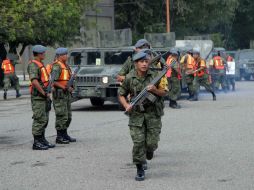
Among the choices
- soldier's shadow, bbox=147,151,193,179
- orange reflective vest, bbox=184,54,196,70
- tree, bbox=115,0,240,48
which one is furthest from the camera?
tree, bbox=115,0,240,48

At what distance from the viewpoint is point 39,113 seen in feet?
34.0

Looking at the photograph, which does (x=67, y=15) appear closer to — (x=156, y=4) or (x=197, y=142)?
(x=156, y=4)

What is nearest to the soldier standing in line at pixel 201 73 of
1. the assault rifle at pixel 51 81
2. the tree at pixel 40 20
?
the tree at pixel 40 20

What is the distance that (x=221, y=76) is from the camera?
25.7 meters

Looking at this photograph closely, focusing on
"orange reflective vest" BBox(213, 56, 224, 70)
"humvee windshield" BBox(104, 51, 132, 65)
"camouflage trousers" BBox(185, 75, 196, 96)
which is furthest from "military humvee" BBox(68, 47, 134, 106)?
"orange reflective vest" BBox(213, 56, 224, 70)

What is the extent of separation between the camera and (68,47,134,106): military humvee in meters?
16.8

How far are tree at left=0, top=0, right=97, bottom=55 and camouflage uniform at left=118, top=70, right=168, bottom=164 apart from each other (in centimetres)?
2020

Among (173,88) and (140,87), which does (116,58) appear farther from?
(140,87)

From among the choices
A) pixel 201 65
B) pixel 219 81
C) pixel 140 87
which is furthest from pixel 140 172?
pixel 219 81

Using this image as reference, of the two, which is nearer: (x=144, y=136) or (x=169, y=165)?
(x=144, y=136)

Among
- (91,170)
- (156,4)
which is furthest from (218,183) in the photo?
(156,4)

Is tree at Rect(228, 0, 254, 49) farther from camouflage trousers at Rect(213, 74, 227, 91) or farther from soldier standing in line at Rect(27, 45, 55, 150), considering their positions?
soldier standing in line at Rect(27, 45, 55, 150)

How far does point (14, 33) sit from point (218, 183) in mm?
21754

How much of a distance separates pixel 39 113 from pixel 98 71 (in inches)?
269
